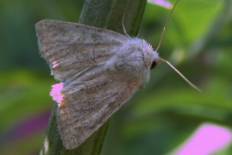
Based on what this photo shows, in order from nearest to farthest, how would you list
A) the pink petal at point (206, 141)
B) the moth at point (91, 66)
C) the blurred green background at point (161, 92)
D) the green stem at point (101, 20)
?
the green stem at point (101, 20) < the moth at point (91, 66) < the blurred green background at point (161, 92) < the pink petal at point (206, 141)

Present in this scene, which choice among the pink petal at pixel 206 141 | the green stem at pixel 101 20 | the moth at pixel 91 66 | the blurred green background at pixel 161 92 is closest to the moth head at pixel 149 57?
the moth at pixel 91 66

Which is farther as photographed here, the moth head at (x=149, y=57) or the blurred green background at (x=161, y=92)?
the blurred green background at (x=161, y=92)

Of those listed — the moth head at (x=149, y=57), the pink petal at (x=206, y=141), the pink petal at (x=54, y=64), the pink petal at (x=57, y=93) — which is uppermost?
the moth head at (x=149, y=57)

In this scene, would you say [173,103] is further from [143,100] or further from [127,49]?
[127,49]

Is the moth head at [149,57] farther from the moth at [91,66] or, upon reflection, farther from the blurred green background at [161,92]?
the blurred green background at [161,92]

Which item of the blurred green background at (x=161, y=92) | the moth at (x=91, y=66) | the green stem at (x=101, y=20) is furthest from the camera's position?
the blurred green background at (x=161, y=92)

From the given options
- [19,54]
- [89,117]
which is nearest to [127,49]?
[89,117]
